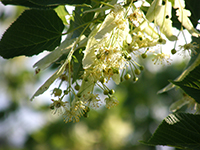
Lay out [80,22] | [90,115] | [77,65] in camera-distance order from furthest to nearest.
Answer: [90,115], [77,65], [80,22]

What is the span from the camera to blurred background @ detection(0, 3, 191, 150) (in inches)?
317

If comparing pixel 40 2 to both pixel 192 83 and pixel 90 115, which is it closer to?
pixel 192 83

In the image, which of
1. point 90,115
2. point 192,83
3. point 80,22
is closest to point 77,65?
point 80,22

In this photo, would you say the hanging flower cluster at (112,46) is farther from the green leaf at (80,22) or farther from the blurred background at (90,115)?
the blurred background at (90,115)

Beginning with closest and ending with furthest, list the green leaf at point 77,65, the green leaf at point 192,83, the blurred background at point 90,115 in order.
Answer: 1. the green leaf at point 192,83
2. the green leaf at point 77,65
3. the blurred background at point 90,115

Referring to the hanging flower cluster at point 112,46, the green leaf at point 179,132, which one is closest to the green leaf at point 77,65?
the hanging flower cluster at point 112,46

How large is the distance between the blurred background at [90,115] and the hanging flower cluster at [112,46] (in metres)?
6.74

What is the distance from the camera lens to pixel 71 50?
3.16ft

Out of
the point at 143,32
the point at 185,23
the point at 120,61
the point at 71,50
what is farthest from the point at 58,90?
the point at 185,23

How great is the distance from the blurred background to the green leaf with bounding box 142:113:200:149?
268 inches

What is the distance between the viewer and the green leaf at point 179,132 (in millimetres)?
853

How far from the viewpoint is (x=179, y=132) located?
2.84 ft

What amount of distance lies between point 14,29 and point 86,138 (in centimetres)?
865

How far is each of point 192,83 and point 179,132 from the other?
191 mm
